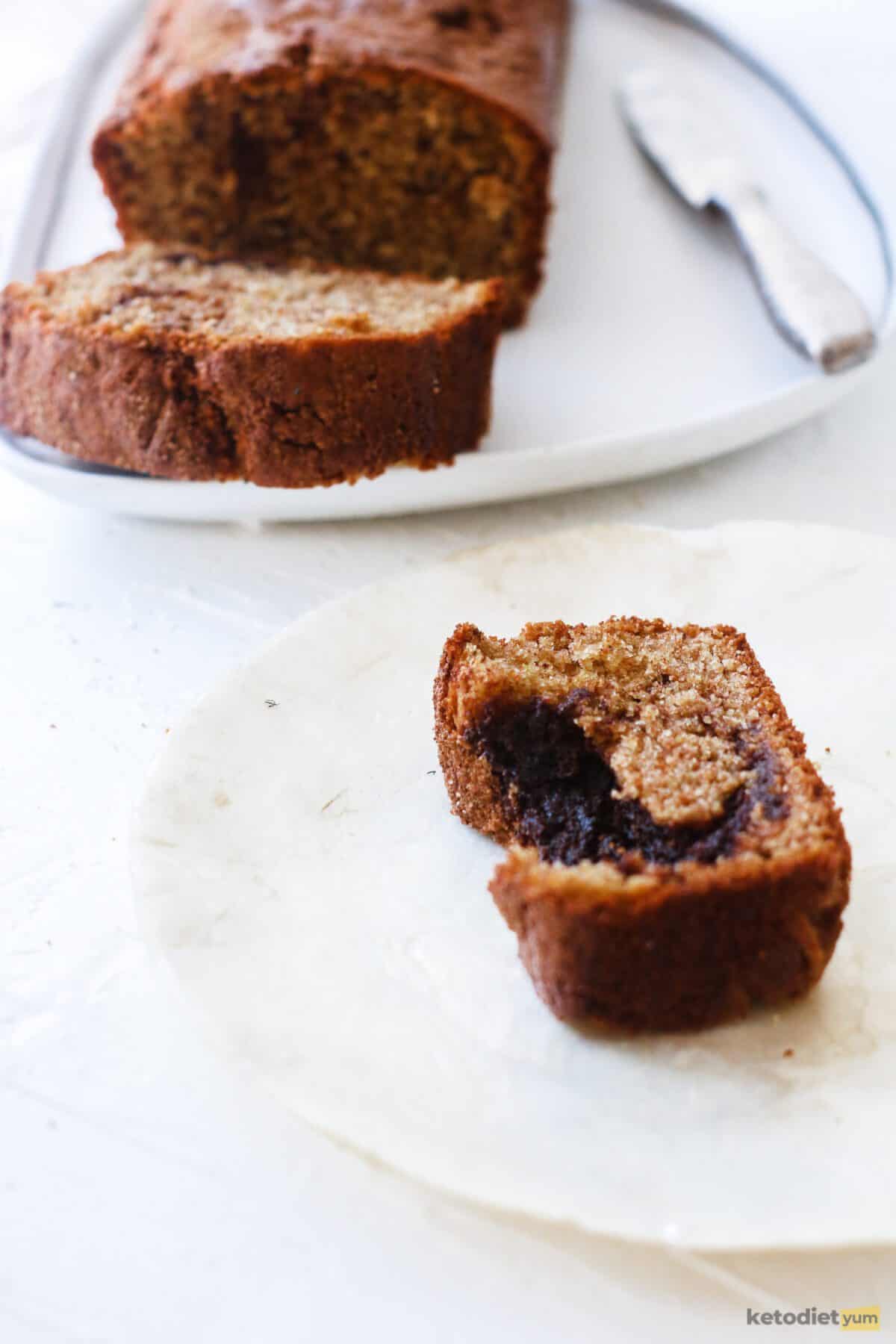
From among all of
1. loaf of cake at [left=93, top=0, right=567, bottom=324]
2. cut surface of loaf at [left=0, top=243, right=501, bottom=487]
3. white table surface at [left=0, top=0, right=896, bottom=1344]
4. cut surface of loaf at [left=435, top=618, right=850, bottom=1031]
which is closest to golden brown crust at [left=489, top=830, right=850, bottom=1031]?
cut surface of loaf at [left=435, top=618, right=850, bottom=1031]

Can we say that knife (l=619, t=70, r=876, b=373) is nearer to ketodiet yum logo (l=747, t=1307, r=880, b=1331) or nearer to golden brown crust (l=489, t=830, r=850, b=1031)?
golden brown crust (l=489, t=830, r=850, b=1031)

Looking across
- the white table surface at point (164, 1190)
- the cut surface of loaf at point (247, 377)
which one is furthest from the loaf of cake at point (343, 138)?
the white table surface at point (164, 1190)

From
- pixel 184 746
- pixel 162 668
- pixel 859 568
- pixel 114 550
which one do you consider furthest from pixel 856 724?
pixel 114 550

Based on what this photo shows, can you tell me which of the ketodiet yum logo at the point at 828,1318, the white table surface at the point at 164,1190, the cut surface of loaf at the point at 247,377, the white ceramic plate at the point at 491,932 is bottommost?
the ketodiet yum logo at the point at 828,1318

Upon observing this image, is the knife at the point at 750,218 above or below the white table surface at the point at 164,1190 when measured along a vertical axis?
above

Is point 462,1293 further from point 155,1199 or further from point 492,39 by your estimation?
point 492,39

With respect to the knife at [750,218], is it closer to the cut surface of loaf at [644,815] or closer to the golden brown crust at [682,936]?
the cut surface of loaf at [644,815]
